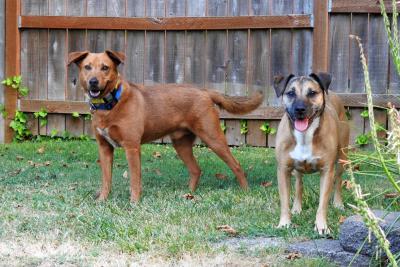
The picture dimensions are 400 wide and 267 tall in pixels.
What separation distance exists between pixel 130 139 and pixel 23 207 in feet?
4.00

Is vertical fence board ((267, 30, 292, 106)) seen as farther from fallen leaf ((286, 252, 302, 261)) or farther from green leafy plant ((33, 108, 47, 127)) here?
fallen leaf ((286, 252, 302, 261))

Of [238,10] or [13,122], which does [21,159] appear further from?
[238,10]

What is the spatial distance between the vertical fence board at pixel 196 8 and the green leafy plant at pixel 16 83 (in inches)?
113

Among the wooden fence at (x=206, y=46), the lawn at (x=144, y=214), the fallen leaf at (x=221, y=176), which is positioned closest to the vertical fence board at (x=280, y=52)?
the wooden fence at (x=206, y=46)

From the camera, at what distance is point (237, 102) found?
761cm

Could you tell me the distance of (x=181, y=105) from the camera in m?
7.33

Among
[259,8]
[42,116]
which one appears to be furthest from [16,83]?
[259,8]

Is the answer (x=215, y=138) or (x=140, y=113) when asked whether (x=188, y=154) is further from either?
(x=140, y=113)

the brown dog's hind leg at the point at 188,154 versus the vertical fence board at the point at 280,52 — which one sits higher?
the vertical fence board at the point at 280,52

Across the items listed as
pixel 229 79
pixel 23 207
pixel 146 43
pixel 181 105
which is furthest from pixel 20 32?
pixel 23 207

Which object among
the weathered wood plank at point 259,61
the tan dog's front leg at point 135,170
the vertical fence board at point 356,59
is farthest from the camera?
the weathered wood plank at point 259,61

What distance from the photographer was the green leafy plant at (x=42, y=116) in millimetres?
10719

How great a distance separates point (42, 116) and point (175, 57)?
2.32 meters

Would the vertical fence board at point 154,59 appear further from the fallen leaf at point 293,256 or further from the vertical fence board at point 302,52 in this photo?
the fallen leaf at point 293,256
